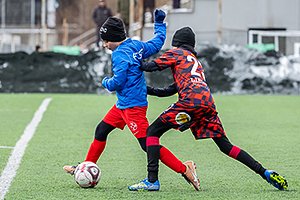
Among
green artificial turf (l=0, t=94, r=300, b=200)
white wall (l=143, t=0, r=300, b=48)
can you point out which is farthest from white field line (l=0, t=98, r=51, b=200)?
white wall (l=143, t=0, r=300, b=48)

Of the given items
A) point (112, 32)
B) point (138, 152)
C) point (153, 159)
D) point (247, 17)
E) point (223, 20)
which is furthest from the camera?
point (223, 20)

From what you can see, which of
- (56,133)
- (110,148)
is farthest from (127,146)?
(56,133)

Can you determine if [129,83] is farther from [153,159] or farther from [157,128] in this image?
[153,159]

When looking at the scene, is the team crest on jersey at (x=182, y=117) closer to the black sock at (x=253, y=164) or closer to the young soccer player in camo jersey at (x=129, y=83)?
the young soccer player in camo jersey at (x=129, y=83)

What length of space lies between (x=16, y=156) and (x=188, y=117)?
3.25m

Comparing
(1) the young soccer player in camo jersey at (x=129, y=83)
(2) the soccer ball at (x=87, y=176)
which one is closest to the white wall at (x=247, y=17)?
(1) the young soccer player in camo jersey at (x=129, y=83)

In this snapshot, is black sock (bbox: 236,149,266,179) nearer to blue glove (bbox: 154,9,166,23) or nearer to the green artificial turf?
the green artificial turf

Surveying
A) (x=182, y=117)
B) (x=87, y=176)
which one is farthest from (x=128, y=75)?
(x=87, y=176)

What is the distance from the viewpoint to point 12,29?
44.0m

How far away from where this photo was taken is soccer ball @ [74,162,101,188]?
8.68 metres

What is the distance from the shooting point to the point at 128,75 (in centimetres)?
866

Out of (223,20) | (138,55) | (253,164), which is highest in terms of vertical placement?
(223,20)

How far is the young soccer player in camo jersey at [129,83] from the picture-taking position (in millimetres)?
8578

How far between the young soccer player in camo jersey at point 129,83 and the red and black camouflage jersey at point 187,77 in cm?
33
